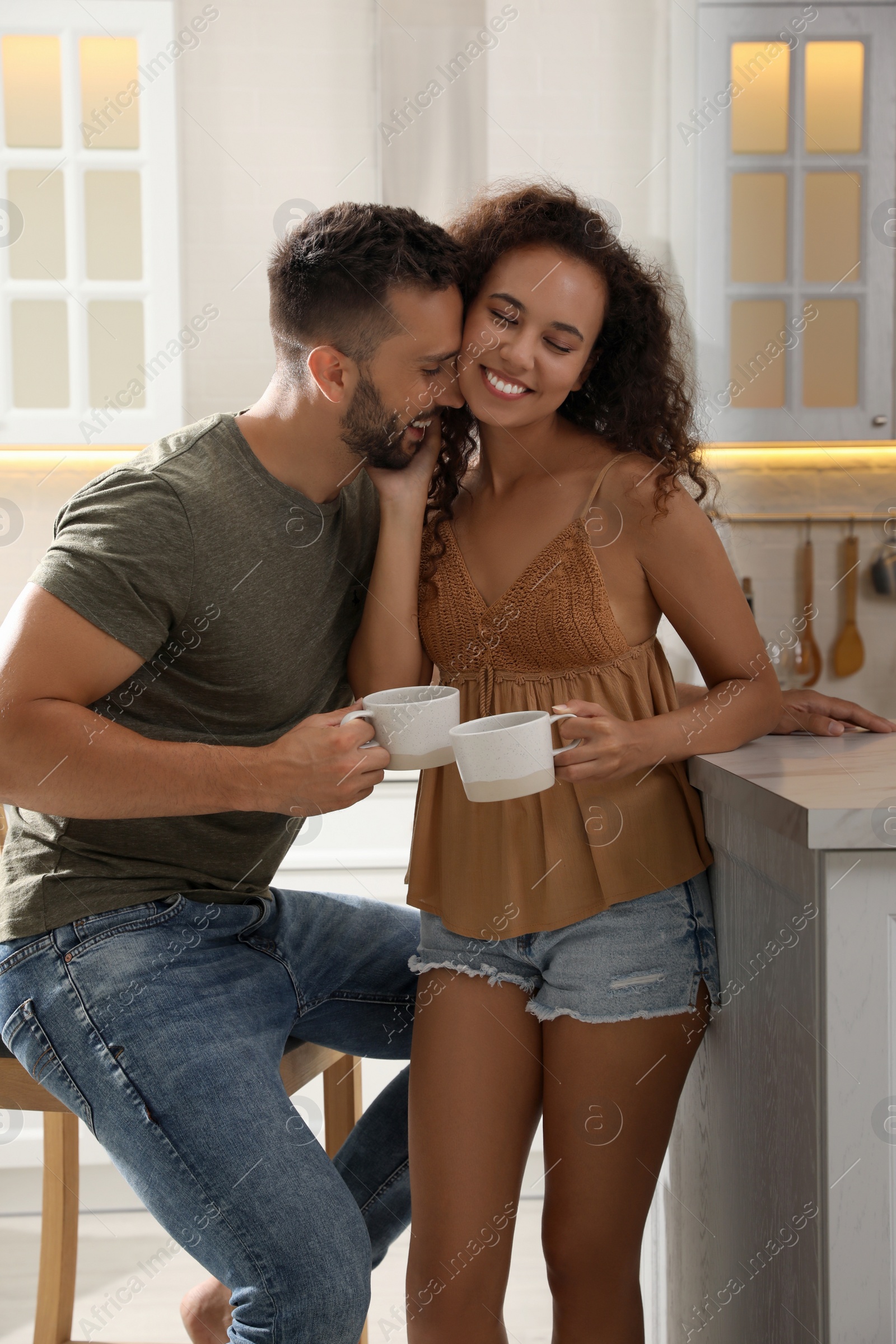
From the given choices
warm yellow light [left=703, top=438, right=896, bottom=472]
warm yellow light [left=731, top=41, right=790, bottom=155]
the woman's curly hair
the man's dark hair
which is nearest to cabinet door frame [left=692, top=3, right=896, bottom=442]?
warm yellow light [left=731, top=41, right=790, bottom=155]

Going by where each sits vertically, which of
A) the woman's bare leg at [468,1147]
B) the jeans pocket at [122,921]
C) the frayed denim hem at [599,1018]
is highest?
the jeans pocket at [122,921]

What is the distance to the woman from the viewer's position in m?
1.07

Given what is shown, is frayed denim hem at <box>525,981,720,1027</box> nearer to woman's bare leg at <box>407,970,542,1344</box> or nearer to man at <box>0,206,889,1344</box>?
woman's bare leg at <box>407,970,542,1344</box>

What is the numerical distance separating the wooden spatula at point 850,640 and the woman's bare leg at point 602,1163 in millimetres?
1894

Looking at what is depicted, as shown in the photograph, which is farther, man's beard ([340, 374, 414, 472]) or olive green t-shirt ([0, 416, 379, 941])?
man's beard ([340, 374, 414, 472])

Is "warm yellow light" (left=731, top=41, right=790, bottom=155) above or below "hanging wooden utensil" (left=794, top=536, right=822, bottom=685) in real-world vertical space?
above

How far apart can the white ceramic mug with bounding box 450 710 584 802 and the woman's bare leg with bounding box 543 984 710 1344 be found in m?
0.30

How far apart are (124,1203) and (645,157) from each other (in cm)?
263

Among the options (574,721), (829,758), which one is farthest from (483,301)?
(829,758)

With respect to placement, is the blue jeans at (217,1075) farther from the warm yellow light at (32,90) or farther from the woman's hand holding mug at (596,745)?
the warm yellow light at (32,90)

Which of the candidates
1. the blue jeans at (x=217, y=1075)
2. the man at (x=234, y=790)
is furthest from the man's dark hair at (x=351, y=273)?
the blue jeans at (x=217, y=1075)

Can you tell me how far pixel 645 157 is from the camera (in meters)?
2.50

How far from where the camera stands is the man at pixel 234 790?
39.5 inches

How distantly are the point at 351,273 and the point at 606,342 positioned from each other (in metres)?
0.31
